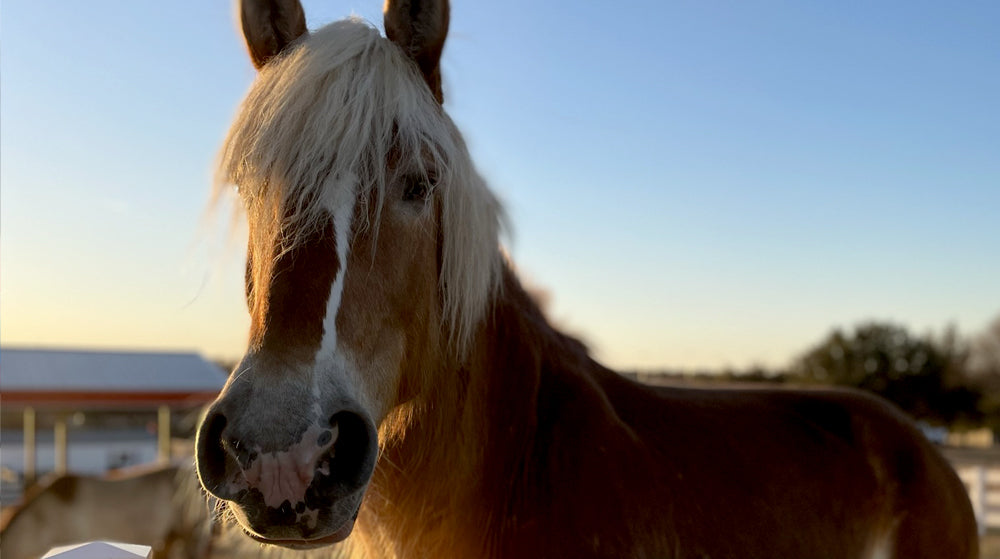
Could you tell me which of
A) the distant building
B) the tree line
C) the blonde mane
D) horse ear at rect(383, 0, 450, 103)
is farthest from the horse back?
the tree line

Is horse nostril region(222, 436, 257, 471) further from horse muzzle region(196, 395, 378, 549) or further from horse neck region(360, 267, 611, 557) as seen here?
horse neck region(360, 267, 611, 557)

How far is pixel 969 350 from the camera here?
3819 centimetres

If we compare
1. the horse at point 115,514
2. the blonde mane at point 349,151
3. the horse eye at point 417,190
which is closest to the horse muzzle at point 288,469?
the blonde mane at point 349,151

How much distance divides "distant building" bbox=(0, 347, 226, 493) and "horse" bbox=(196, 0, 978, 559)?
33.4 feet

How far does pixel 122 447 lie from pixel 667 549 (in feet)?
59.4

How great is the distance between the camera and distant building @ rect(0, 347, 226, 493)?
42.0ft

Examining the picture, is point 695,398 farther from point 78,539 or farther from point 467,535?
point 78,539

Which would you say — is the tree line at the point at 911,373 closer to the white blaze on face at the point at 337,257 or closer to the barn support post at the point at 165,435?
the barn support post at the point at 165,435

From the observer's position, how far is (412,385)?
1.69 meters

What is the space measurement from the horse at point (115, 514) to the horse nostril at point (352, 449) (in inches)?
336

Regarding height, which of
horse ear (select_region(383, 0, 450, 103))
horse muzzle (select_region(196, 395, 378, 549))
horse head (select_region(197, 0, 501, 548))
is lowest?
horse muzzle (select_region(196, 395, 378, 549))

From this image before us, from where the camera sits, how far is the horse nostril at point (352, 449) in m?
1.36

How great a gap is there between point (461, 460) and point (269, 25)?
1.24 meters

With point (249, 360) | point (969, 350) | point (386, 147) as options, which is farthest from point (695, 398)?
point (969, 350)
